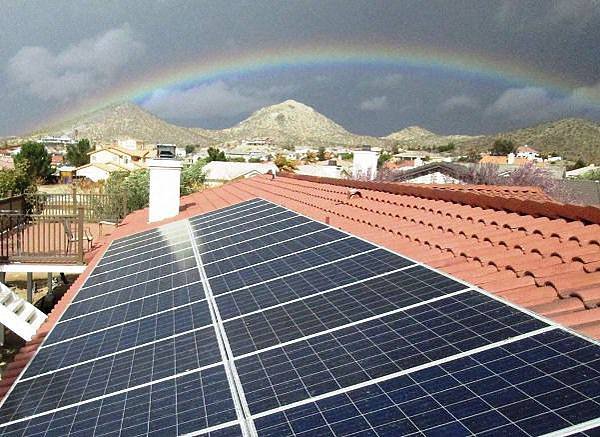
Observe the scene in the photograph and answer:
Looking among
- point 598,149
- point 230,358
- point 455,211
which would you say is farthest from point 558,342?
point 598,149

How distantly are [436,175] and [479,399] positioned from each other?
36125mm

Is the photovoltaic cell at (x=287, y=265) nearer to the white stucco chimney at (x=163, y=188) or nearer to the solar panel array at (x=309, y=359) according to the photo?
the solar panel array at (x=309, y=359)

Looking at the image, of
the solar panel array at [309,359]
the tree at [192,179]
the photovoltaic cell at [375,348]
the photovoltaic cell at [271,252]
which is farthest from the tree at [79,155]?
the photovoltaic cell at [375,348]

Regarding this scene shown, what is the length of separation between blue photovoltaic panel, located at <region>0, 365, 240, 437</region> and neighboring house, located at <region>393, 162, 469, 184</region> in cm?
3406

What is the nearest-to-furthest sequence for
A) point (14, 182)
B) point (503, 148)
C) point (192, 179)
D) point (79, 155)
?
1. point (14, 182)
2. point (192, 179)
3. point (79, 155)
4. point (503, 148)

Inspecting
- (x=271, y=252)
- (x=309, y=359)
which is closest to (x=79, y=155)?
(x=271, y=252)

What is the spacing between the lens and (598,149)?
118 meters

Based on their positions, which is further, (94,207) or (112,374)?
(94,207)

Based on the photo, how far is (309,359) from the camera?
428 centimetres

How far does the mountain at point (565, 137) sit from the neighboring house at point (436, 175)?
86470 millimetres

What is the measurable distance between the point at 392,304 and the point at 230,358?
4.86 ft

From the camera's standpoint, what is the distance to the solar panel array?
10.4ft

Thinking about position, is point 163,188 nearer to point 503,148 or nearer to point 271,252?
point 271,252

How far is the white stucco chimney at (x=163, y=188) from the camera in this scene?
585 inches
